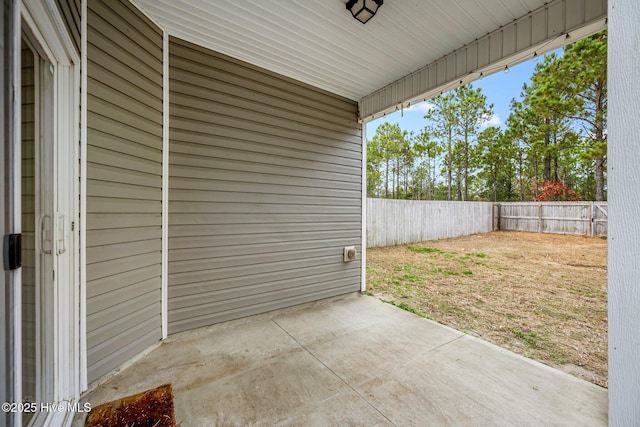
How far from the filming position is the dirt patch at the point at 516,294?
7.56 feet

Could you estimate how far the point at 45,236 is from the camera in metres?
1.36

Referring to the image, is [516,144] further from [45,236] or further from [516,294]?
[45,236]

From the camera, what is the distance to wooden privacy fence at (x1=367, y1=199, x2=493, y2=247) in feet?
24.6

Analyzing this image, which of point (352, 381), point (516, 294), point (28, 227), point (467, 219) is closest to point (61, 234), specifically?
point (28, 227)

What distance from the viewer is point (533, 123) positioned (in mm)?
13227

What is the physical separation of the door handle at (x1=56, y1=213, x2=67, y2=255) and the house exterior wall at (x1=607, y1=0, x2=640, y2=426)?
8.34 feet

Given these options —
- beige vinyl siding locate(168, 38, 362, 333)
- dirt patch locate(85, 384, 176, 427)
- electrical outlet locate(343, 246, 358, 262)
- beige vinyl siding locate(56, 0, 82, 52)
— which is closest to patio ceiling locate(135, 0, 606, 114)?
beige vinyl siding locate(168, 38, 362, 333)

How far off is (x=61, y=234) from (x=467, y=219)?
11.9 m

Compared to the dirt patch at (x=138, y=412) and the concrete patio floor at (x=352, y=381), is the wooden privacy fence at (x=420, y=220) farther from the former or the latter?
the dirt patch at (x=138, y=412)

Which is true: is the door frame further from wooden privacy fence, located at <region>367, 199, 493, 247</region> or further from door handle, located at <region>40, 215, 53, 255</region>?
wooden privacy fence, located at <region>367, 199, 493, 247</region>

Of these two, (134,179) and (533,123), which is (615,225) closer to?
(134,179)

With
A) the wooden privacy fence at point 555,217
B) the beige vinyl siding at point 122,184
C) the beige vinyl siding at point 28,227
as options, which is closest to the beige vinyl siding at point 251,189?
the beige vinyl siding at point 122,184

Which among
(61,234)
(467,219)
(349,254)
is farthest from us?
(467,219)

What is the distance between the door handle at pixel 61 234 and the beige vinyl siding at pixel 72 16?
1058 mm
